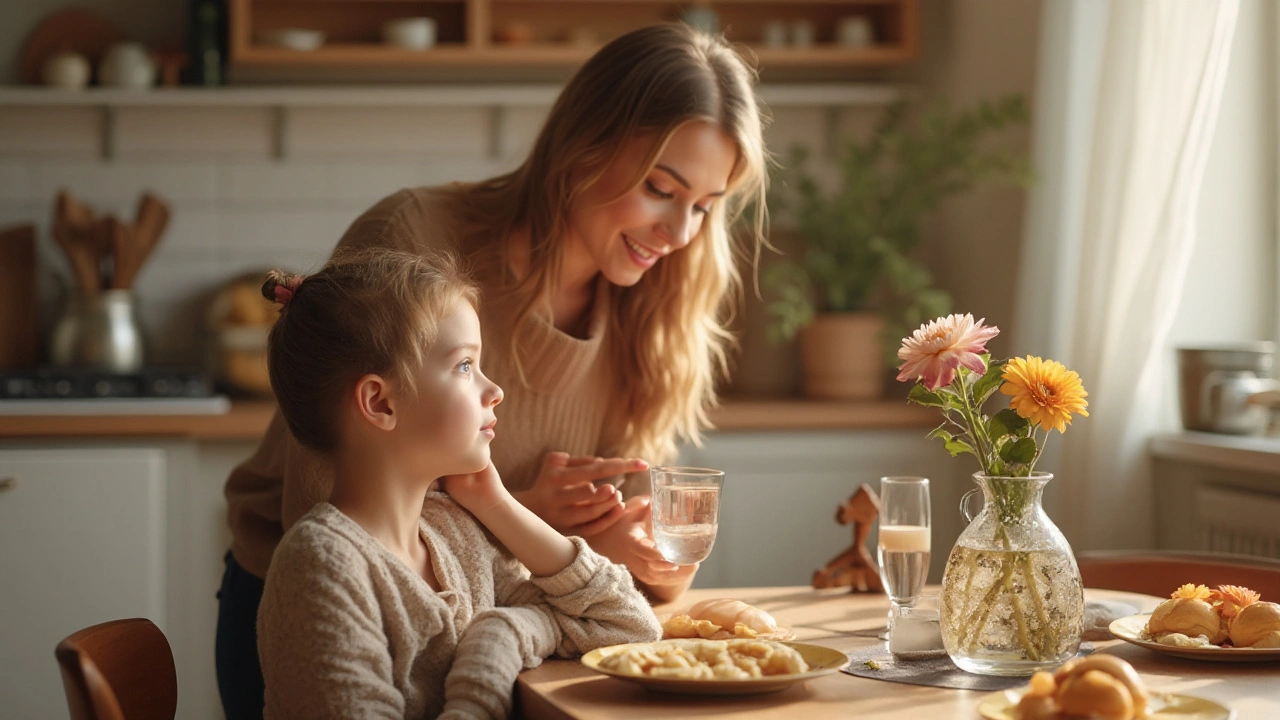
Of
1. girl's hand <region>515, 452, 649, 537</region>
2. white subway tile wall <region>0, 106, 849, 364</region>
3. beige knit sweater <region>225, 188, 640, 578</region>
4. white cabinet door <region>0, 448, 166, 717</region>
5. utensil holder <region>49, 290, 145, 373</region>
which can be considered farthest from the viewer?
white subway tile wall <region>0, 106, 849, 364</region>

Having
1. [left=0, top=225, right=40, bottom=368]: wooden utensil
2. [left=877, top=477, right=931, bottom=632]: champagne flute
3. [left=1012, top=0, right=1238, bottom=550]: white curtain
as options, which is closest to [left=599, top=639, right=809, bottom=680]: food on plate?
[left=877, top=477, right=931, bottom=632]: champagne flute

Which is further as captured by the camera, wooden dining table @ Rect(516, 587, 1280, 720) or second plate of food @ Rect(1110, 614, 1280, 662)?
second plate of food @ Rect(1110, 614, 1280, 662)

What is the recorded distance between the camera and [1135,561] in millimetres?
2025

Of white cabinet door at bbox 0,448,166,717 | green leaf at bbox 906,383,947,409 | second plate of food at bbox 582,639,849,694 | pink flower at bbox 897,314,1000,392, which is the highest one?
pink flower at bbox 897,314,1000,392

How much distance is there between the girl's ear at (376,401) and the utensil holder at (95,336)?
218 centimetres

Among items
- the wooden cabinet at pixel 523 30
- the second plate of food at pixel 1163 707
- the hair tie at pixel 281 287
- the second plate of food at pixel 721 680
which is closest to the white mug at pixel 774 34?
the wooden cabinet at pixel 523 30

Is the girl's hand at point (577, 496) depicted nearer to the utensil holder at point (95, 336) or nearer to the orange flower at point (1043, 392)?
the orange flower at point (1043, 392)

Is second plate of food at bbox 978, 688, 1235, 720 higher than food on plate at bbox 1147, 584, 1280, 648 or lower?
lower

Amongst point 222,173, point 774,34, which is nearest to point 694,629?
point 774,34

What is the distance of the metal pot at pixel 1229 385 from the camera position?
2.60 m

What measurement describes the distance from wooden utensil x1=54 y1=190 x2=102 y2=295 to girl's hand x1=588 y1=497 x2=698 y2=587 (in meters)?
2.22

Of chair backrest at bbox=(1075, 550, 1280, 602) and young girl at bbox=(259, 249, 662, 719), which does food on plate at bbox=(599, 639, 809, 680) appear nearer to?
young girl at bbox=(259, 249, 662, 719)

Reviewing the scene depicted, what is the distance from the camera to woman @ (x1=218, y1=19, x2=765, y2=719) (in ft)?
5.90

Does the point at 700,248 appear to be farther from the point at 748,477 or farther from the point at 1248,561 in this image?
the point at 748,477
